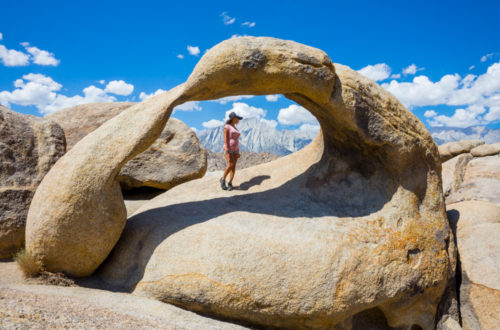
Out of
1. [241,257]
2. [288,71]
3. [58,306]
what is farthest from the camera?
[288,71]

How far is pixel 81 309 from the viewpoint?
299 centimetres

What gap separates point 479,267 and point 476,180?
180 inches

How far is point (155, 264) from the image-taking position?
167 inches

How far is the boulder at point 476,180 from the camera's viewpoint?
26.9 feet

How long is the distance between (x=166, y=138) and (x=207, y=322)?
16.4 feet

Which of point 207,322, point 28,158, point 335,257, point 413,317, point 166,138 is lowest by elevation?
point 413,317

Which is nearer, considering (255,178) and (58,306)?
(58,306)

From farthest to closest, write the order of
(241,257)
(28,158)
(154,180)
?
1. (154,180)
2. (28,158)
3. (241,257)

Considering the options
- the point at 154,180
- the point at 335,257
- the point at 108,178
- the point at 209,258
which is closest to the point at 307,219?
the point at 335,257

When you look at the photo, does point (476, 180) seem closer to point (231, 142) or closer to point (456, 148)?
point (456, 148)

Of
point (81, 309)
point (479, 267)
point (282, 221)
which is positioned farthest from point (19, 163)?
point (479, 267)

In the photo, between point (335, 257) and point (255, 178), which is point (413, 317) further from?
point (255, 178)

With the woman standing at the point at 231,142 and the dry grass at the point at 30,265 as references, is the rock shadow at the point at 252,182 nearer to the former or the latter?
the woman standing at the point at 231,142

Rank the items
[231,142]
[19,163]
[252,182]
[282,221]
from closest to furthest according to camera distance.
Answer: [282,221] → [19,163] → [231,142] → [252,182]
